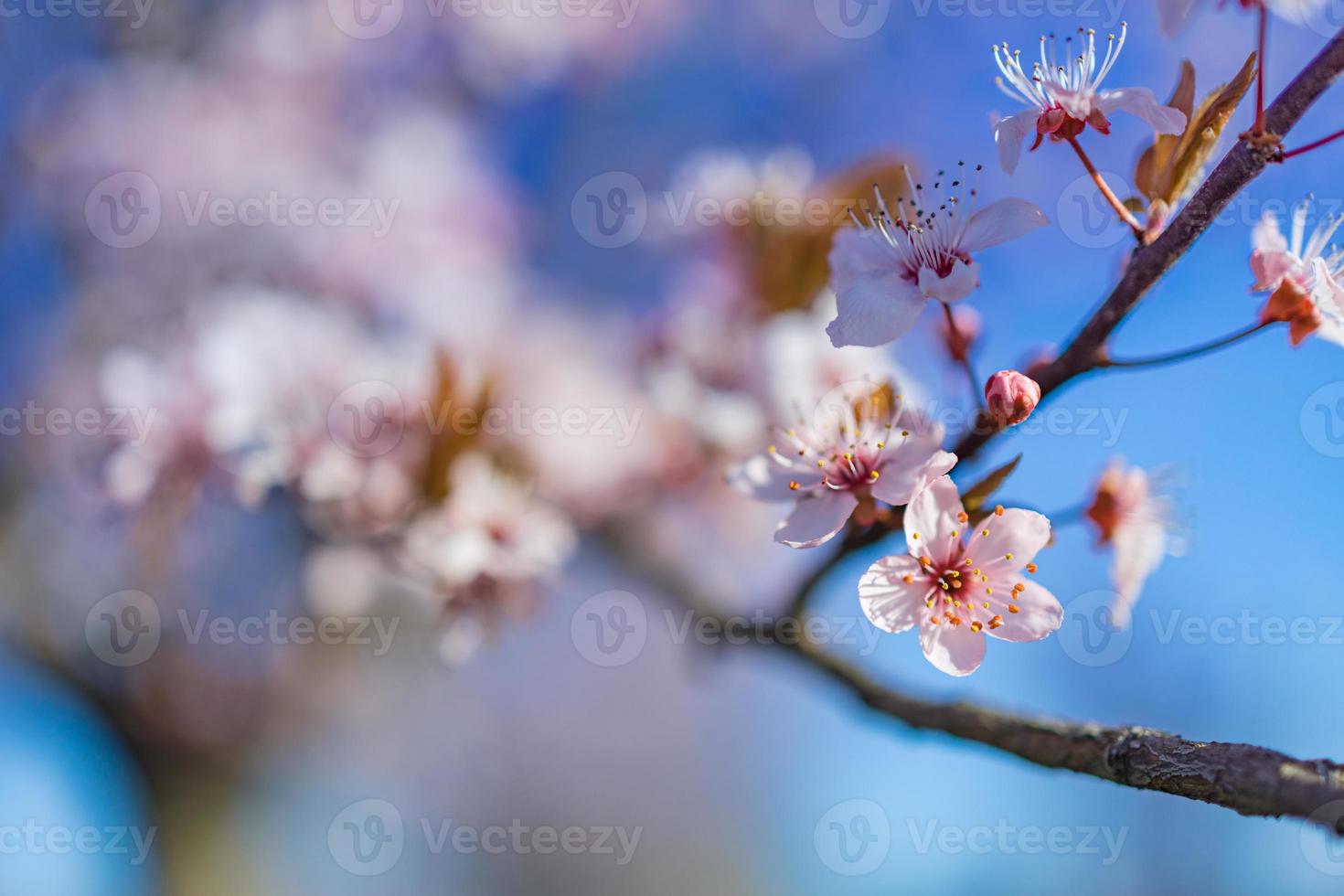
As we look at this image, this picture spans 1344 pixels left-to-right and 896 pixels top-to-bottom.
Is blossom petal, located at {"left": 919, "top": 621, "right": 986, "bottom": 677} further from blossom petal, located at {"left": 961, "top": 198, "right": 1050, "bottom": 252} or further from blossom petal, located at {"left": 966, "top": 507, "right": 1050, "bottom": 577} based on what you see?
blossom petal, located at {"left": 961, "top": 198, "right": 1050, "bottom": 252}

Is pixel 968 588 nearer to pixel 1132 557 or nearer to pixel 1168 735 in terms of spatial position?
pixel 1168 735

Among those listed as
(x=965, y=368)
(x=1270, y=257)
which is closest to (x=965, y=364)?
(x=965, y=368)

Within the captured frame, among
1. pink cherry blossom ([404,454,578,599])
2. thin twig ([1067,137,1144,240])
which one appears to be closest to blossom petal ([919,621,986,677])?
thin twig ([1067,137,1144,240])

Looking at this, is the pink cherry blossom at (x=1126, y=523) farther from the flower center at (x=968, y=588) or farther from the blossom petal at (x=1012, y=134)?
the blossom petal at (x=1012, y=134)

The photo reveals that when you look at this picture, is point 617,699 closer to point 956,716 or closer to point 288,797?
point 288,797

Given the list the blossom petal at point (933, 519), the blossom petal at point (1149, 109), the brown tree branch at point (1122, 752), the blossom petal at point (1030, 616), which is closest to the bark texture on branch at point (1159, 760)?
the brown tree branch at point (1122, 752)
